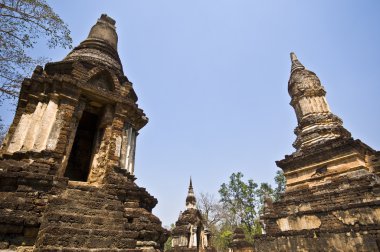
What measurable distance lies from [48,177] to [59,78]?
A: 3118 mm

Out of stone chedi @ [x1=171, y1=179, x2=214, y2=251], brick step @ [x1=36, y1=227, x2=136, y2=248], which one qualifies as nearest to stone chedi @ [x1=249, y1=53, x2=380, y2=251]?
stone chedi @ [x1=171, y1=179, x2=214, y2=251]

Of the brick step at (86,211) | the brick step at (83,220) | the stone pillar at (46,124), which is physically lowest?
the brick step at (83,220)

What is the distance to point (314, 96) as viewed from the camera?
1405 centimetres

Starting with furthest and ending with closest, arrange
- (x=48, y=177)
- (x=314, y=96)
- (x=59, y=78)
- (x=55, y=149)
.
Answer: (x=314, y=96)
(x=59, y=78)
(x=55, y=149)
(x=48, y=177)

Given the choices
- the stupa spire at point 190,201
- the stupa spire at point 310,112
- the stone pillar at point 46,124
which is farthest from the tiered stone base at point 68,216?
the stupa spire at point 190,201

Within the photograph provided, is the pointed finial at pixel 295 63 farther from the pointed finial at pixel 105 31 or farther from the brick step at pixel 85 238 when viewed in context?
the brick step at pixel 85 238

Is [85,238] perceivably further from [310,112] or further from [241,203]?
[241,203]

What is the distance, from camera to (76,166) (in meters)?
9.52

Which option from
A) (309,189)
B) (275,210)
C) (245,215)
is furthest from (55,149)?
(245,215)

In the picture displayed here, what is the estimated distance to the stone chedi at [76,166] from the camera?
4.46 meters

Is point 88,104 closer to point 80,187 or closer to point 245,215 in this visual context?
point 80,187

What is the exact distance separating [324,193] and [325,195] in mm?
99

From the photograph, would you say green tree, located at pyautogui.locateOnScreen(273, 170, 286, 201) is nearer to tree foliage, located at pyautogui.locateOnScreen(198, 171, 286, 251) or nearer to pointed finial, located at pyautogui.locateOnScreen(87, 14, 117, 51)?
tree foliage, located at pyautogui.locateOnScreen(198, 171, 286, 251)

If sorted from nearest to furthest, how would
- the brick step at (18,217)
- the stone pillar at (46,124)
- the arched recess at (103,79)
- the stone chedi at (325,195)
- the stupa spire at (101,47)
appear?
the brick step at (18,217)
the stone pillar at (46,124)
the arched recess at (103,79)
the stone chedi at (325,195)
the stupa spire at (101,47)
